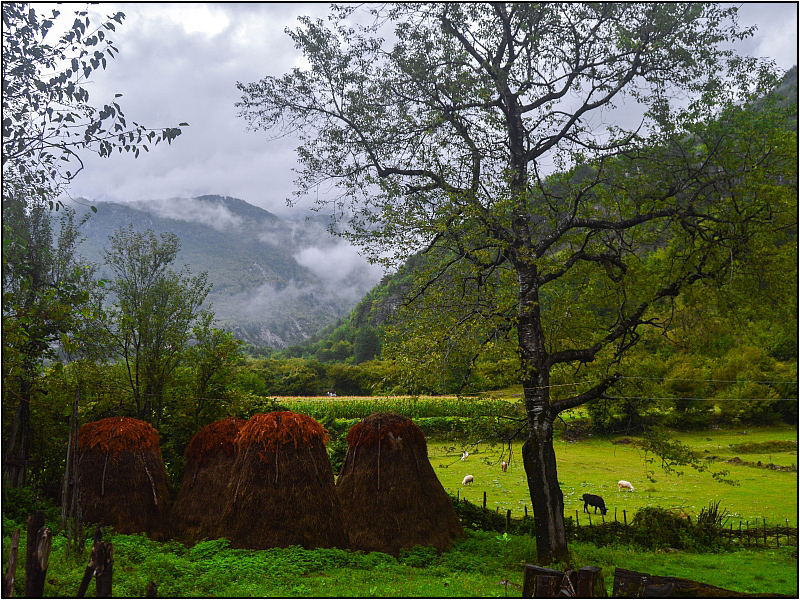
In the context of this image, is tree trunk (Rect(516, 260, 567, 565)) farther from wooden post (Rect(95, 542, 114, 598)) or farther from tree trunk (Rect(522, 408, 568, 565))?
wooden post (Rect(95, 542, 114, 598))

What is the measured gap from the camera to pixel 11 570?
5.16m

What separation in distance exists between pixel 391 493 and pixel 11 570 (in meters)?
6.79

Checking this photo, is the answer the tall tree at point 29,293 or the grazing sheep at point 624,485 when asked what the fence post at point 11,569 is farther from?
the grazing sheep at point 624,485

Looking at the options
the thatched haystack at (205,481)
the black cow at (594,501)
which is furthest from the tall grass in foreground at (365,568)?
the black cow at (594,501)

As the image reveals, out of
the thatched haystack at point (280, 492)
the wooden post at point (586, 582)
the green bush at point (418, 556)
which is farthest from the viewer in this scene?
the thatched haystack at point (280, 492)

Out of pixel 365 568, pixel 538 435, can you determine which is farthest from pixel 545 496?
pixel 365 568

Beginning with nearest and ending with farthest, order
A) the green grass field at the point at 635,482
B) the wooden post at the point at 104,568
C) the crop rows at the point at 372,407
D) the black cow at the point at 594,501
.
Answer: the wooden post at the point at 104,568
the black cow at the point at 594,501
the green grass field at the point at 635,482
the crop rows at the point at 372,407

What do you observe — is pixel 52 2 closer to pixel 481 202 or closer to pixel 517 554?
pixel 481 202

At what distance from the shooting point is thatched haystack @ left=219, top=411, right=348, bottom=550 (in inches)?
386

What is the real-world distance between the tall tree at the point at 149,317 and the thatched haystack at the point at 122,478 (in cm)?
242

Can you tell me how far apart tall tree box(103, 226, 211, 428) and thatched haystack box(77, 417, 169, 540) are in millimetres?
2421

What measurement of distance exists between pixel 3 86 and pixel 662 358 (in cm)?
3283

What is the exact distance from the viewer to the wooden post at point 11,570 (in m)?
5.09

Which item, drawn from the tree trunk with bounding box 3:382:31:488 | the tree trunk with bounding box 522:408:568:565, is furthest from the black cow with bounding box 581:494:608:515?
the tree trunk with bounding box 3:382:31:488
